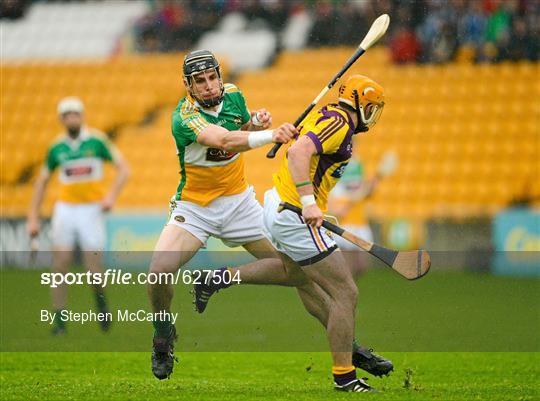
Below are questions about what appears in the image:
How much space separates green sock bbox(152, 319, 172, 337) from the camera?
7984 millimetres

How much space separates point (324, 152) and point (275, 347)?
11.0 feet

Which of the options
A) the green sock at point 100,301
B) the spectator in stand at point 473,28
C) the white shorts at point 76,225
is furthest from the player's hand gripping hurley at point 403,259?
the spectator in stand at point 473,28

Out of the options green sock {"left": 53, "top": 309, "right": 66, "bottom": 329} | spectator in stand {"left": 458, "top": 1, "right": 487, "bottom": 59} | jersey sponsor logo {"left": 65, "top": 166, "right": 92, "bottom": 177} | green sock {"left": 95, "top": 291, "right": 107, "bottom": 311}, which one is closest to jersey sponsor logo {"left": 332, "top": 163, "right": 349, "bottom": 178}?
green sock {"left": 95, "top": 291, "right": 107, "bottom": 311}

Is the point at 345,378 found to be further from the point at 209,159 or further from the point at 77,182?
the point at 77,182

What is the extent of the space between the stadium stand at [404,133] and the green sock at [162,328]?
10.1 metres

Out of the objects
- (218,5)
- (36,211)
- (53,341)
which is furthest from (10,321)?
(218,5)

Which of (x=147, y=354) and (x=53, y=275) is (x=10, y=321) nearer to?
(x=53, y=275)

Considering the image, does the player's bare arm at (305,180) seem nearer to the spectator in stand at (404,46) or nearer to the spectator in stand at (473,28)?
the spectator in stand at (473,28)

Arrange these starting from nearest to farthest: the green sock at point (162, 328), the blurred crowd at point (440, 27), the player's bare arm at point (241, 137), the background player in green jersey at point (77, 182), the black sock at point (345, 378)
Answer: the player's bare arm at point (241, 137), the black sock at point (345, 378), the green sock at point (162, 328), the background player in green jersey at point (77, 182), the blurred crowd at point (440, 27)

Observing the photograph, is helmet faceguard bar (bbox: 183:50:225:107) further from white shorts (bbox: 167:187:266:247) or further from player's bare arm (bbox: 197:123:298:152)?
white shorts (bbox: 167:187:266:247)

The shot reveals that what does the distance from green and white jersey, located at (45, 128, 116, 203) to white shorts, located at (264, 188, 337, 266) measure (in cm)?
446

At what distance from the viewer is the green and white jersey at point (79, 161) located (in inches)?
467

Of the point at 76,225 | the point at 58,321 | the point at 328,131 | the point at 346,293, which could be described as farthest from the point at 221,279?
the point at 76,225

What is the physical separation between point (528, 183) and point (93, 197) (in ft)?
31.2
